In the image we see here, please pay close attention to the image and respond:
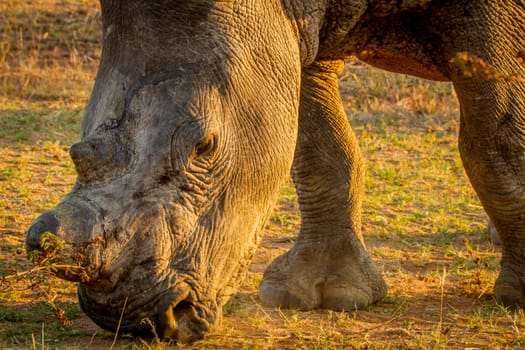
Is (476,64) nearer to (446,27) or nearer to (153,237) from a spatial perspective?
(446,27)

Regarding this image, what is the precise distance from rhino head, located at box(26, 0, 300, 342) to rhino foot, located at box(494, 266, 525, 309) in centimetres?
166

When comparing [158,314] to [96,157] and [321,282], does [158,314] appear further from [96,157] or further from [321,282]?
[321,282]

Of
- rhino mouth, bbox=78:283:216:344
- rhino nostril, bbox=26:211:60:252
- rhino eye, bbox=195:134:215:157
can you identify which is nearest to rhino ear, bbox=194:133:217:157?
rhino eye, bbox=195:134:215:157

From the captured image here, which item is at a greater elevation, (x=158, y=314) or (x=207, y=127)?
(x=207, y=127)

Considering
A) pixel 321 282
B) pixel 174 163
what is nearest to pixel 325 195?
pixel 321 282

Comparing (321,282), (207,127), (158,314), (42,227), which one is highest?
(207,127)

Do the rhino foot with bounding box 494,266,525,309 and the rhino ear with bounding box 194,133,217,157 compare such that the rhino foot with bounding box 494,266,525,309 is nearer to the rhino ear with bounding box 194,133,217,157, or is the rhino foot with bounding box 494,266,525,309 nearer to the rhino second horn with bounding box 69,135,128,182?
the rhino ear with bounding box 194,133,217,157

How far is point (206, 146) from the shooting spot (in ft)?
A: 13.1

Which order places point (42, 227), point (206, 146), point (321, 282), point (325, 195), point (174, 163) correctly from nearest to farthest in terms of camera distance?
point (42, 227) < point (174, 163) < point (206, 146) < point (321, 282) < point (325, 195)

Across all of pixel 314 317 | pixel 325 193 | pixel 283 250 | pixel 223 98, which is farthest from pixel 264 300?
pixel 223 98

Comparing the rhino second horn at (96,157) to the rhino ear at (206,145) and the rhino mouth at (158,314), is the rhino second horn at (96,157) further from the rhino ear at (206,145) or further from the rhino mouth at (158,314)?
the rhino mouth at (158,314)

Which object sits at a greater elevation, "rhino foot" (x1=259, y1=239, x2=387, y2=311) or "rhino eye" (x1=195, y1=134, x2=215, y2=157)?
"rhino eye" (x1=195, y1=134, x2=215, y2=157)

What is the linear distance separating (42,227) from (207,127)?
0.75m

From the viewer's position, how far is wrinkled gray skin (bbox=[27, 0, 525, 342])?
3787 millimetres
